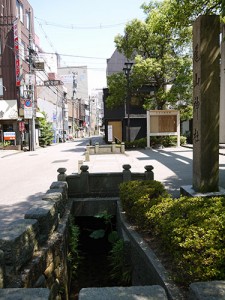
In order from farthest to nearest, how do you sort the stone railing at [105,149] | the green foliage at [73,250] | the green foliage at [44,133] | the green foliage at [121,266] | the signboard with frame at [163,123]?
the green foliage at [44,133] → the signboard with frame at [163,123] → the stone railing at [105,149] → the green foliage at [73,250] → the green foliage at [121,266]

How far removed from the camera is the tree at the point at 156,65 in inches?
944

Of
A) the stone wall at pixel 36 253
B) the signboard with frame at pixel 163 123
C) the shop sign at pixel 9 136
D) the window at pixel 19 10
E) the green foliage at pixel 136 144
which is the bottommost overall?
the stone wall at pixel 36 253

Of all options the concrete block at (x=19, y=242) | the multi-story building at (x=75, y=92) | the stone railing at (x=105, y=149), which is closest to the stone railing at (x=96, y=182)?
the concrete block at (x=19, y=242)

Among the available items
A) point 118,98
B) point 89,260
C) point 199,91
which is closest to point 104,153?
point 118,98

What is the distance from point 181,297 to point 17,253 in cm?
222

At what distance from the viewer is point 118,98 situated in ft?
88.2

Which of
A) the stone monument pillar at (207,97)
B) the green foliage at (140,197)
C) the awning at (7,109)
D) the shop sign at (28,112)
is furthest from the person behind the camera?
the awning at (7,109)

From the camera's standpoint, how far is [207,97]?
6453 mm

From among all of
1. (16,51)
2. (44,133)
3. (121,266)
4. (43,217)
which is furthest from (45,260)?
(44,133)

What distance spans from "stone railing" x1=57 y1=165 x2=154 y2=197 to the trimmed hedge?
2673 mm

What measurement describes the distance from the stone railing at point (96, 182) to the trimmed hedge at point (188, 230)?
267 centimetres

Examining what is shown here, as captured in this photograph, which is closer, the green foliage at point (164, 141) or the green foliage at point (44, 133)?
the green foliage at point (164, 141)

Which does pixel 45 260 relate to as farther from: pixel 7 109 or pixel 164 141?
pixel 7 109

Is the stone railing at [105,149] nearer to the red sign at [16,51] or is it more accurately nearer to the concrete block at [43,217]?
the red sign at [16,51]
